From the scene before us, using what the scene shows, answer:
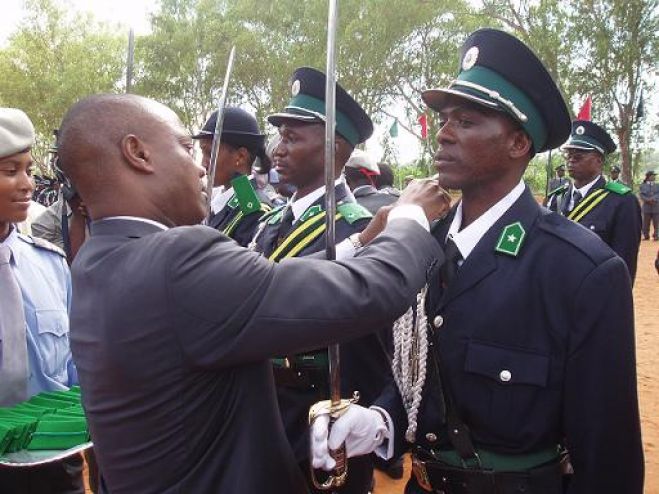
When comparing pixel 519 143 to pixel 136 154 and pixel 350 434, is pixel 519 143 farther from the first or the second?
pixel 136 154

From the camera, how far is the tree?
29.9 metres

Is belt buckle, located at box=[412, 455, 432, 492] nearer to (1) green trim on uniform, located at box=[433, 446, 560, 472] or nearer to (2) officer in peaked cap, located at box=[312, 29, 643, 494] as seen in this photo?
(2) officer in peaked cap, located at box=[312, 29, 643, 494]

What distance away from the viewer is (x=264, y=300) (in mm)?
1398

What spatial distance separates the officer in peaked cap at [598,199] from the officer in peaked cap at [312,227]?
11.6 feet

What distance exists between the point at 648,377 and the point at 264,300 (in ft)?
21.4

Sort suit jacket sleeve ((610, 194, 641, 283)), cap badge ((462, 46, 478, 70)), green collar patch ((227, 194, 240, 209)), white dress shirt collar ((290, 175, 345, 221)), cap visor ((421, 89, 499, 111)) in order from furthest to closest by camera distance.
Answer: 1. suit jacket sleeve ((610, 194, 641, 283))
2. green collar patch ((227, 194, 240, 209))
3. white dress shirt collar ((290, 175, 345, 221))
4. cap badge ((462, 46, 478, 70))
5. cap visor ((421, 89, 499, 111))

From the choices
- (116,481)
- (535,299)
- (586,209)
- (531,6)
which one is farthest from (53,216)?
(531,6)

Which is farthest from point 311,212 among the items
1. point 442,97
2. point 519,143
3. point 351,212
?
point 519,143

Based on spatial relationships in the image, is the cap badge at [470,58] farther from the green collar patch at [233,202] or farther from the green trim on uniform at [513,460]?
the green collar patch at [233,202]

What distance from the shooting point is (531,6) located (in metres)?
19.8

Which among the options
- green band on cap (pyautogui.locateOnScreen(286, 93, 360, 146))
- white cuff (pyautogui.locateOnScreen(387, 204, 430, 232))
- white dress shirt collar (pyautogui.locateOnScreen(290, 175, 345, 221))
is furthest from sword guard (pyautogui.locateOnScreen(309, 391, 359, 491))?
green band on cap (pyautogui.locateOnScreen(286, 93, 360, 146))

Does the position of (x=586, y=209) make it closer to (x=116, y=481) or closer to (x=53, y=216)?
(x=53, y=216)

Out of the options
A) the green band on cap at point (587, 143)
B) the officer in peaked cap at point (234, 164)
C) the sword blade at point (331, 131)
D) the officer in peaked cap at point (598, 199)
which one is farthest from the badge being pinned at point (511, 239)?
the green band on cap at point (587, 143)

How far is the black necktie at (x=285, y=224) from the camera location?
336 cm
